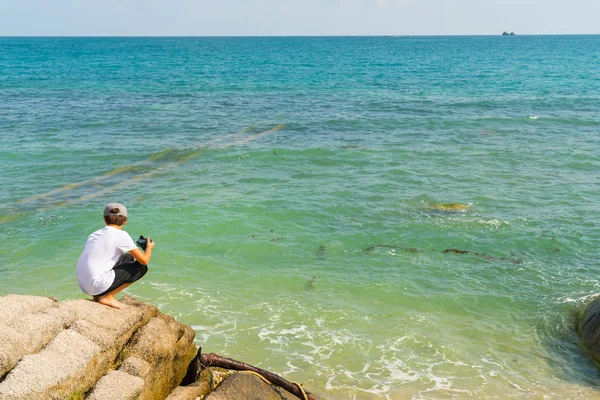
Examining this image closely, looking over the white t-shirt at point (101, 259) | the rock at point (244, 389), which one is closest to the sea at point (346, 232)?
the rock at point (244, 389)

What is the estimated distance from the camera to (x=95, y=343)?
6473 millimetres

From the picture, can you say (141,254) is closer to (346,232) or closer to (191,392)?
(191,392)

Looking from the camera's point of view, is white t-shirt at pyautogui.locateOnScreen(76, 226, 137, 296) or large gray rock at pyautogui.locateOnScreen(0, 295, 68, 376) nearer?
large gray rock at pyautogui.locateOnScreen(0, 295, 68, 376)

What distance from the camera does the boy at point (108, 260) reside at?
7.47m

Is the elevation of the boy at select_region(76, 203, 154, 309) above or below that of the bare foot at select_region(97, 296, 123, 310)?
above

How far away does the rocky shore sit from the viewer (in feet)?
19.3

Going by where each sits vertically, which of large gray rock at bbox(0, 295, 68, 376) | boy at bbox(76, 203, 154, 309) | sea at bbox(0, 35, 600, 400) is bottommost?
sea at bbox(0, 35, 600, 400)

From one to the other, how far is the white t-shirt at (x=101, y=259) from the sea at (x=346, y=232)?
11.7 ft

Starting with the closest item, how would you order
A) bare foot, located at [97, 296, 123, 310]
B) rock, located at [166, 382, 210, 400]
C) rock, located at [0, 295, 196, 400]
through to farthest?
1. rock, located at [0, 295, 196, 400]
2. rock, located at [166, 382, 210, 400]
3. bare foot, located at [97, 296, 123, 310]

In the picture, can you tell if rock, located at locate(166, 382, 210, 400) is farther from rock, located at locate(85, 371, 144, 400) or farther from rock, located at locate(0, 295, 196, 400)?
rock, located at locate(85, 371, 144, 400)

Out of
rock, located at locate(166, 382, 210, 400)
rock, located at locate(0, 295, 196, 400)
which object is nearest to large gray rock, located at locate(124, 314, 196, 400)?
rock, located at locate(0, 295, 196, 400)

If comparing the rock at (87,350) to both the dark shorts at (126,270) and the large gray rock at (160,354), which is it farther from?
the dark shorts at (126,270)

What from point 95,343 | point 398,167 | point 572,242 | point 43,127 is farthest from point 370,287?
point 43,127

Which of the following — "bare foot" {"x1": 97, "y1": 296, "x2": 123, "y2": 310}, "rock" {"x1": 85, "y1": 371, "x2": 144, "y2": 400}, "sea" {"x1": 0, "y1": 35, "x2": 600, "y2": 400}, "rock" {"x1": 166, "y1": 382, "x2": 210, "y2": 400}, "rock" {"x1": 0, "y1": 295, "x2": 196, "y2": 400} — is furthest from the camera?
"sea" {"x1": 0, "y1": 35, "x2": 600, "y2": 400}
